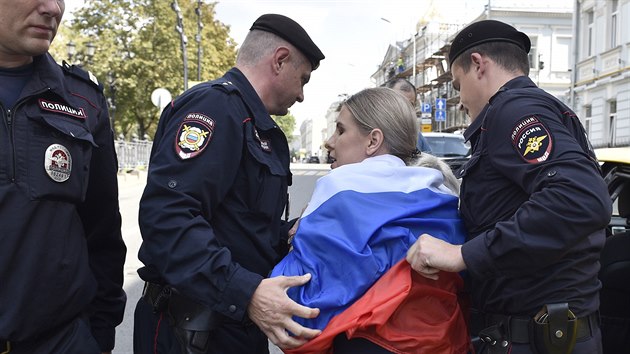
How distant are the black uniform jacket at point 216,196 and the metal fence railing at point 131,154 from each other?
23.8m

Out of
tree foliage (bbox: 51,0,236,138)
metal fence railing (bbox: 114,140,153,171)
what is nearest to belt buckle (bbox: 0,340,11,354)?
metal fence railing (bbox: 114,140,153,171)

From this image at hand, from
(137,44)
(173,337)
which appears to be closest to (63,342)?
(173,337)

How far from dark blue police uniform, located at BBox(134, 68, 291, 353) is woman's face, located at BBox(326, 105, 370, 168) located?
202mm

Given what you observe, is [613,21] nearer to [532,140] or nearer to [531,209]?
[532,140]

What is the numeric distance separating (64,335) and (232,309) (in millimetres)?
569

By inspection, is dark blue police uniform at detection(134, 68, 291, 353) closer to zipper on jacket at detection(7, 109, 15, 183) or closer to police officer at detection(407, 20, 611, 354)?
zipper on jacket at detection(7, 109, 15, 183)

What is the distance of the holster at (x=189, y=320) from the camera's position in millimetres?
2180

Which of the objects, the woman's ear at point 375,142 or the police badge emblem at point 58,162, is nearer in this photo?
the police badge emblem at point 58,162

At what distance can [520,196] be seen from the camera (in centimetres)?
221

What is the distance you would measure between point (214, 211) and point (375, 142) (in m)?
0.66

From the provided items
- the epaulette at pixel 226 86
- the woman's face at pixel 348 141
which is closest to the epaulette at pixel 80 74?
the epaulette at pixel 226 86

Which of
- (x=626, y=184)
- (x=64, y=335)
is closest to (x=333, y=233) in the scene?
(x=64, y=335)

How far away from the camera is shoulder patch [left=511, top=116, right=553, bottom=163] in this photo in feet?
6.81

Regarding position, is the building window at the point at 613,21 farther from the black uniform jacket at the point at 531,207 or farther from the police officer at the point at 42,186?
the police officer at the point at 42,186
